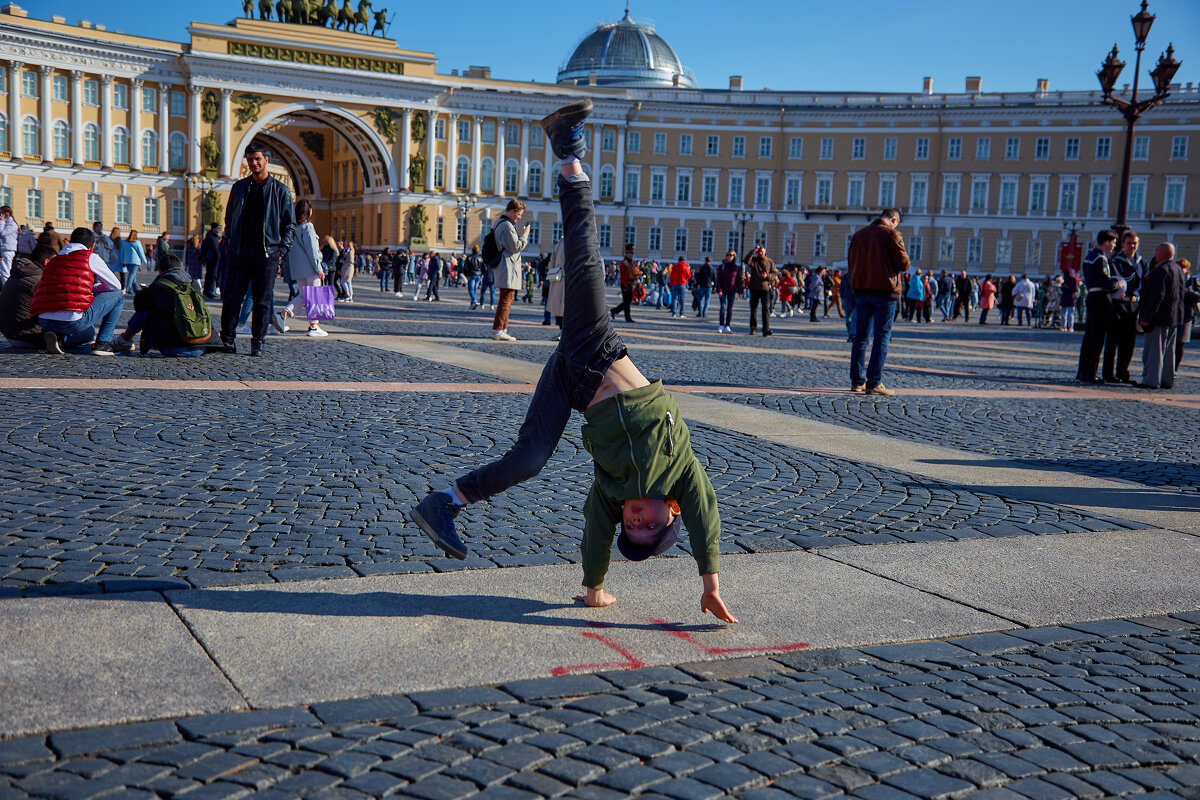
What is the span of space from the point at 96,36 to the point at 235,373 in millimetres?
61486

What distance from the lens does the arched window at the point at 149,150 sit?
213 ft

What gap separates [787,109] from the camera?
74875 millimetres

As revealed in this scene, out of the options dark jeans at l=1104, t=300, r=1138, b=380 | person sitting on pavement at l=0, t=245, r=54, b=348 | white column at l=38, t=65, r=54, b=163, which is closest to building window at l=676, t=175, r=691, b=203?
white column at l=38, t=65, r=54, b=163

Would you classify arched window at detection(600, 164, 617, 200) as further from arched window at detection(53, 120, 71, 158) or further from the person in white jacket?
the person in white jacket

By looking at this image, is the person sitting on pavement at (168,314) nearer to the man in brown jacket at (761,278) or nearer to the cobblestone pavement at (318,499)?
the cobblestone pavement at (318,499)

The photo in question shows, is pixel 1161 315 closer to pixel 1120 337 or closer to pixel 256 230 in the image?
pixel 1120 337

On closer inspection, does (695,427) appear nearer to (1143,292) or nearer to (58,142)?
(1143,292)

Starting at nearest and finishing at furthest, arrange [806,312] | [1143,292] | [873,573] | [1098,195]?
[873,573] < [1143,292] < [806,312] < [1098,195]

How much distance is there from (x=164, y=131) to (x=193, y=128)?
169 centimetres

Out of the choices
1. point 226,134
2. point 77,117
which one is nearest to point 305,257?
point 226,134

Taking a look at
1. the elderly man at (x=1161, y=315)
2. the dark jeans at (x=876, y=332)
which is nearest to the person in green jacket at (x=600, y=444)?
the dark jeans at (x=876, y=332)

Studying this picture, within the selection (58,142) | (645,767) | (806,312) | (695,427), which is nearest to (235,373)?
(695,427)

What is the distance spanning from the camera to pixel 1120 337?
1305cm

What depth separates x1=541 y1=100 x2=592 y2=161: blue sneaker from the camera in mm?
3658
